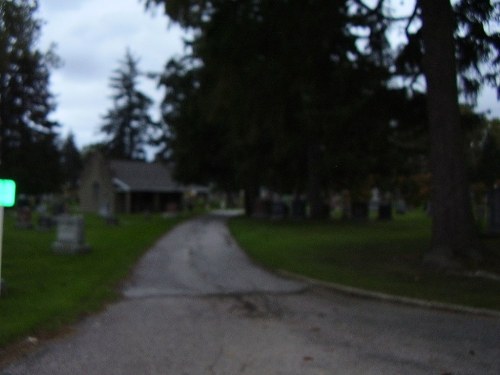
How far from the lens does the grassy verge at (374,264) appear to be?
11234 mm

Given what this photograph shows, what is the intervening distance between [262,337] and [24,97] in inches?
620

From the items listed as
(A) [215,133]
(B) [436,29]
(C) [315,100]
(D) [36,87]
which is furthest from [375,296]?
(A) [215,133]

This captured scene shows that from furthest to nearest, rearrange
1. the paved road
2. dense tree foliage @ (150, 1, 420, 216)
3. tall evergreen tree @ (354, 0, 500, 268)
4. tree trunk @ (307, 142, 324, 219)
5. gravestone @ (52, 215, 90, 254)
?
tree trunk @ (307, 142, 324, 219)
gravestone @ (52, 215, 90, 254)
dense tree foliage @ (150, 1, 420, 216)
tall evergreen tree @ (354, 0, 500, 268)
the paved road

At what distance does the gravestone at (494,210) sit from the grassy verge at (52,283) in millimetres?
12496

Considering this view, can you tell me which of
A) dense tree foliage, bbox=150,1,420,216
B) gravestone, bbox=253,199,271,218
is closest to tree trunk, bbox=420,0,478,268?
dense tree foliage, bbox=150,1,420,216

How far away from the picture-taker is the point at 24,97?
20.5 meters

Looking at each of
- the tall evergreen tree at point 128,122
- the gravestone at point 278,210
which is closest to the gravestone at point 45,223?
the gravestone at point 278,210

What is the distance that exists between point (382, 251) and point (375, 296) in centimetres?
711

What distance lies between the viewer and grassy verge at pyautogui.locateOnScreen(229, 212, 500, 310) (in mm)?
11234

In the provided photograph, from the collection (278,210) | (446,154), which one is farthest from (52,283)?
(278,210)

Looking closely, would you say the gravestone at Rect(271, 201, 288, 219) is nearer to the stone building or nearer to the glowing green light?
the stone building

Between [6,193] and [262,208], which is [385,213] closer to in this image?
[262,208]

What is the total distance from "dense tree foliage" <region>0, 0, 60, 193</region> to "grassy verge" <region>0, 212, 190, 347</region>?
3180mm

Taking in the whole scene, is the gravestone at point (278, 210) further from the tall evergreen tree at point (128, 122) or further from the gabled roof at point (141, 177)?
the tall evergreen tree at point (128, 122)
